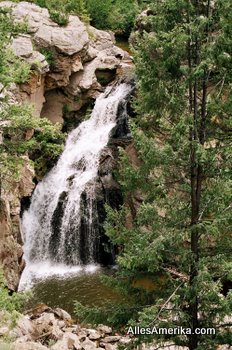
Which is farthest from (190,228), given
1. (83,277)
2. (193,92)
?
(83,277)

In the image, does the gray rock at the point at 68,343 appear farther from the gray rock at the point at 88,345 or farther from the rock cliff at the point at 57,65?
the rock cliff at the point at 57,65

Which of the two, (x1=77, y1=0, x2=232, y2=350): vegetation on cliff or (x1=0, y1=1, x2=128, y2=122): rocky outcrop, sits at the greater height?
(x1=0, y1=1, x2=128, y2=122): rocky outcrop

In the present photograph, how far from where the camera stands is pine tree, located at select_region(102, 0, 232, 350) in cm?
900

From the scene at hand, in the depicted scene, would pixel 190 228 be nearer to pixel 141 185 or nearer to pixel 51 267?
pixel 141 185

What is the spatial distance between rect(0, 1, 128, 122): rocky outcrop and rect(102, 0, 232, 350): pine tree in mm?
14618

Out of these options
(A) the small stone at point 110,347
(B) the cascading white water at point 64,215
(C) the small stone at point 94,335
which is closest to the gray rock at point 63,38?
(B) the cascading white water at point 64,215

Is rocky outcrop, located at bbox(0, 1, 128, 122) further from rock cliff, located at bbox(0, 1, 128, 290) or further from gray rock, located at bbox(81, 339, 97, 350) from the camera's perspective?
gray rock, located at bbox(81, 339, 97, 350)

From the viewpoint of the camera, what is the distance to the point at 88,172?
78.3ft

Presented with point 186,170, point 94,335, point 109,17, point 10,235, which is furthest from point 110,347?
point 109,17

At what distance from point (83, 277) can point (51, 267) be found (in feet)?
6.89

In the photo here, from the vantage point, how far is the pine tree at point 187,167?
900 cm

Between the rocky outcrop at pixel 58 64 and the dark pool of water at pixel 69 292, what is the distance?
9.52 m

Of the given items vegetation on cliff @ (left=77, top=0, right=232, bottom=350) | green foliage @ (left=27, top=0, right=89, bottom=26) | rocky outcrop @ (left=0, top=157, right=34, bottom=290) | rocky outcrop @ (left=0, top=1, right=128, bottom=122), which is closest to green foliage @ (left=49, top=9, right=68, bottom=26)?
green foliage @ (left=27, top=0, right=89, bottom=26)

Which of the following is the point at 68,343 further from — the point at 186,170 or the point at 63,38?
the point at 63,38
